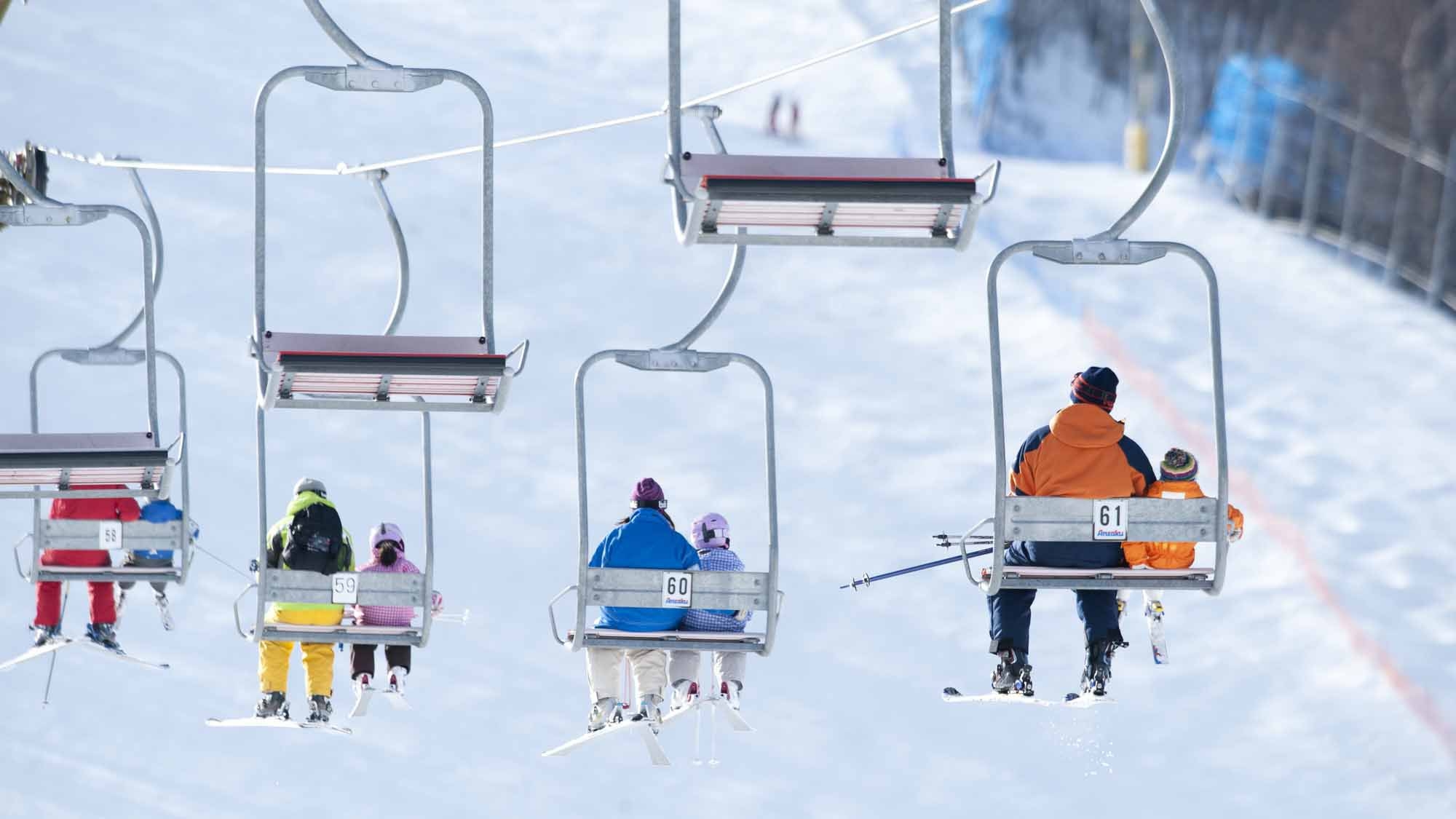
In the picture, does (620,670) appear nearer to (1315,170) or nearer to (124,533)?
(124,533)

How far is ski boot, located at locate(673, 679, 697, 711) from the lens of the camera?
33.8 ft

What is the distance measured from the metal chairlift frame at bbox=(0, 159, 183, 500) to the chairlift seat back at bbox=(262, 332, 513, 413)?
146 cm

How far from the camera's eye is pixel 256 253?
803 cm

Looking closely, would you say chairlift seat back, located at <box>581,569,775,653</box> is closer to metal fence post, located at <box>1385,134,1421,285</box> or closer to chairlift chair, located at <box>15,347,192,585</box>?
chairlift chair, located at <box>15,347,192,585</box>

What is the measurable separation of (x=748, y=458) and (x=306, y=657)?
35.0ft

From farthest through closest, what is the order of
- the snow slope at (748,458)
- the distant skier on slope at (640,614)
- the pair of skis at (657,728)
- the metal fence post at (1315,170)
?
the metal fence post at (1315,170), the snow slope at (748,458), the pair of skis at (657,728), the distant skier on slope at (640,614)

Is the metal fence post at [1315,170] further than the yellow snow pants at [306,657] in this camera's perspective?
Yes

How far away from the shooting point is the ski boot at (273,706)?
10.9m

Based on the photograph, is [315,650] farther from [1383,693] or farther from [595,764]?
[1383,693]

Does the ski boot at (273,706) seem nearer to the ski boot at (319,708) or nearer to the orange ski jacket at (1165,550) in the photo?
the ski boot at (319,708)

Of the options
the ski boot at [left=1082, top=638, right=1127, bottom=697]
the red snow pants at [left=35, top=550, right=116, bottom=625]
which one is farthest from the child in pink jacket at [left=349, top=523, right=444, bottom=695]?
the ski boot at [left=1082, top=638, right=1127, bottom=697]

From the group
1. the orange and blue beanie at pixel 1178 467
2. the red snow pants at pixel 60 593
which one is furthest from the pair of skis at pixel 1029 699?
the red snow pants at pixel 60 593

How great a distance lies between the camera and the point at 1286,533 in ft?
65.9

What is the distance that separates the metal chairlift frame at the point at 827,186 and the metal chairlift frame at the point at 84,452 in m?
3.06
